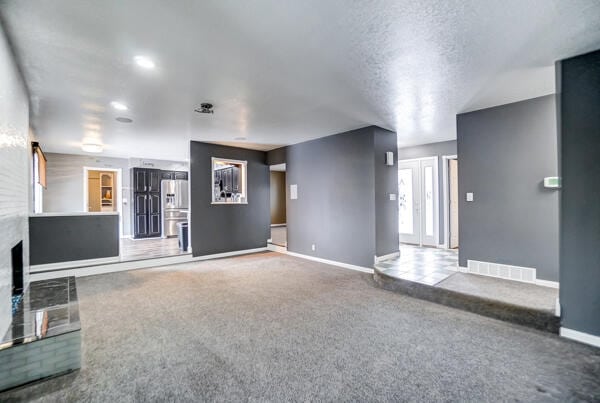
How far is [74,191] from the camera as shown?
7.79 meters

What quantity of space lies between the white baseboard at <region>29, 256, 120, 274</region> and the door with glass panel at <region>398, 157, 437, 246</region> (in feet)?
21.3

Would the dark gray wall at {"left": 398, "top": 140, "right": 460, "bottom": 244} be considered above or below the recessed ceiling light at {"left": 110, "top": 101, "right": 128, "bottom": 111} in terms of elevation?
below

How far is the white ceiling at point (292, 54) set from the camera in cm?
190

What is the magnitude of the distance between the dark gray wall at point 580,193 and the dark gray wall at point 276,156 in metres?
5.07

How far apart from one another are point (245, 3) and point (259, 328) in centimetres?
275

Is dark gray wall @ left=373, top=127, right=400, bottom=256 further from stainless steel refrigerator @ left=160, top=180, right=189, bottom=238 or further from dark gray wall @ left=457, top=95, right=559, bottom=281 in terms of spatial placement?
stainless steel refrigerator @ left=160, top=180, right=189, bottom=238

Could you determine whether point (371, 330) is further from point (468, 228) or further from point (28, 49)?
point (28, 49)

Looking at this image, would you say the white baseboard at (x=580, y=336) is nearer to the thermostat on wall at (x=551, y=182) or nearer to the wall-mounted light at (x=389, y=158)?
the thermostat on wall at (x=551, y=182)

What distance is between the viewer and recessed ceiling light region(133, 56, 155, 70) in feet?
8.25

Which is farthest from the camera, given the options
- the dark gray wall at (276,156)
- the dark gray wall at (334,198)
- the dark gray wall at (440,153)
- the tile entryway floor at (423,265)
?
the dark gray wall at (276,156)

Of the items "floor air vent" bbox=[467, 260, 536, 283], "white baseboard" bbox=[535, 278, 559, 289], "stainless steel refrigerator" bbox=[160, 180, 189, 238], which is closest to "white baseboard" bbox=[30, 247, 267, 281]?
"stainless steel refrigerator" bbox=[160, 180, 189, 238]

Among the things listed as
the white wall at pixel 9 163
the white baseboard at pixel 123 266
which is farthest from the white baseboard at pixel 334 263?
the white wall at pixel 9 163

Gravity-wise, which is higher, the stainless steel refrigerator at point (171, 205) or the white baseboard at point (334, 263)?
the stainless steel refrigerator at point (171, 205)

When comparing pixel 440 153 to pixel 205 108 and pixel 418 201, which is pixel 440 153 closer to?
pixel 418 201
